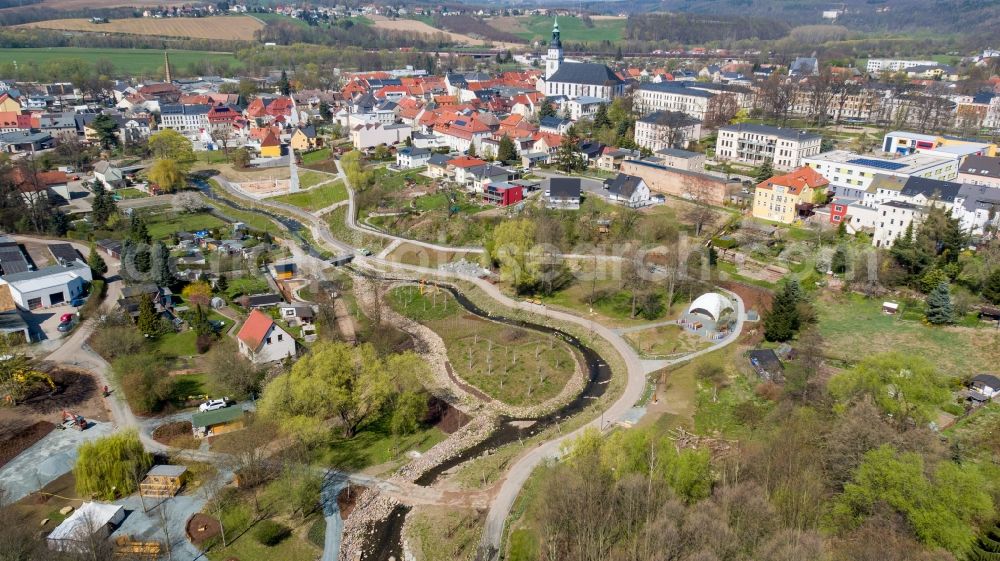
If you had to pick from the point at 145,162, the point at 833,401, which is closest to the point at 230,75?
the point at 145,162

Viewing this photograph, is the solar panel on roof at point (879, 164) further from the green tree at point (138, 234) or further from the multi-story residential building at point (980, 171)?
the green tree at point (138, 234)

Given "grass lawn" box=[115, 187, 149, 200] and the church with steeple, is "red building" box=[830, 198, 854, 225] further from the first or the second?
"grass lawn" box=[115, 187, 149, 200]

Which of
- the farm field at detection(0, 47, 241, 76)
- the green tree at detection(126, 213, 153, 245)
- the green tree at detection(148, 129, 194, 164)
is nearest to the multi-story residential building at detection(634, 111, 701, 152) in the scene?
the green tree at detection(126, 213, 153, 245)

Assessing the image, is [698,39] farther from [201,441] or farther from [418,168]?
[201,441]

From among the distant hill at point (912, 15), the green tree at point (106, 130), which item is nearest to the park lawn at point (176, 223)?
the green tree at point (106, 130)

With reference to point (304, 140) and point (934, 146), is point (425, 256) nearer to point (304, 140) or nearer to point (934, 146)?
point (304, 140)

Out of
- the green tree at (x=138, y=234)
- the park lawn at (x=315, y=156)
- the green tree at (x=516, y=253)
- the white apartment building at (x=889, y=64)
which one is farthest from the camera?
the white apartment building at (x=889, y=64)
